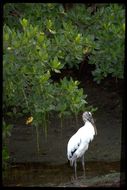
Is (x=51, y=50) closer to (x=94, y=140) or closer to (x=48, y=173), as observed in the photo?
(x=48, y=173)

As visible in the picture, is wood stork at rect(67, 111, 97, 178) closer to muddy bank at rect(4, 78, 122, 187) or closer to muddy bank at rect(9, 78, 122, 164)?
muddy bank at rect(4, 78, 122, 187)

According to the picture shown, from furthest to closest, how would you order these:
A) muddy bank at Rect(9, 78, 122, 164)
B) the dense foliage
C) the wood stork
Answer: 1. muddy bank at Rect(9, 78, 122, 164)
2. the wood stork
3. the dense foliage

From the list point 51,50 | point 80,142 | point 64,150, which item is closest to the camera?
point 51,50

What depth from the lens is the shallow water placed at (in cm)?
736

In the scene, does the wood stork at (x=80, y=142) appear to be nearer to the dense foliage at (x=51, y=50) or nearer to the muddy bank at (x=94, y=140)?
the muddy bank at (x=94, y=140)

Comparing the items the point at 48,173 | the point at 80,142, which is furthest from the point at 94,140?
the point at 48,173

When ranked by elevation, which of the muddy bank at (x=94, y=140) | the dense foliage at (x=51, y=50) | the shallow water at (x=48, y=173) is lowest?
the shallow water at (x=48, y=173)

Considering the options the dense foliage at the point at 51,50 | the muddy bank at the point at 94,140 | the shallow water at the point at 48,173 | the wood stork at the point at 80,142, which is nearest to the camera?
the dense foliage at the point at 51,50

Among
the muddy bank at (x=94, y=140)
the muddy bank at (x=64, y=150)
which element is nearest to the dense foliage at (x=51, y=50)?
the muddy bank at (x=64, y=150)

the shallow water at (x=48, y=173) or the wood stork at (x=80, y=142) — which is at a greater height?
the wood stork at (x=80, y=142)

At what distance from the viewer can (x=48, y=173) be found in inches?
309

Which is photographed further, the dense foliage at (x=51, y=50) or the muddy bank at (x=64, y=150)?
the muddy bank at (x=64, y=150)

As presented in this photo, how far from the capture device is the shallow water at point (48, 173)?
736cm

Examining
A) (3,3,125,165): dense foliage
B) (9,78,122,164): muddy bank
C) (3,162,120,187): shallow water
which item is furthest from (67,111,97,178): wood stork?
(3,3,125,165): dense foliage
